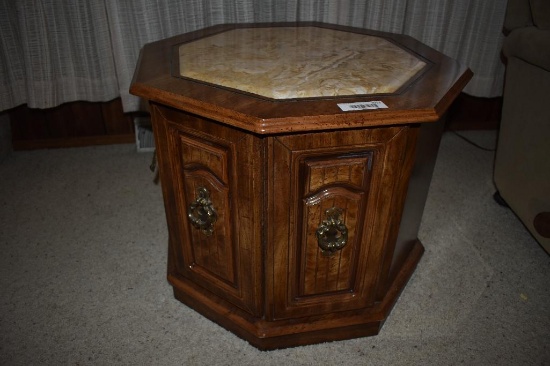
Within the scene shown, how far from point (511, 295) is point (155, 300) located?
1.24 m

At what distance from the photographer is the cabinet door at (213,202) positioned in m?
1.10

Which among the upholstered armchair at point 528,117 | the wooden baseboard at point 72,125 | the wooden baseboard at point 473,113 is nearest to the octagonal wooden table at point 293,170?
the upholstered armchair at point 528,117

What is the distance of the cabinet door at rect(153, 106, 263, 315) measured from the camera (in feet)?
3.61

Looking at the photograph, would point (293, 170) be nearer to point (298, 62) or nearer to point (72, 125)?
point (298, 62)

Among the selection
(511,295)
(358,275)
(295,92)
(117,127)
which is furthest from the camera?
(117,127)

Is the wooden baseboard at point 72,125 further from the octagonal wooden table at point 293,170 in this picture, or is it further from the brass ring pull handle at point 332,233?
the brass ring pull handle at point 332,233

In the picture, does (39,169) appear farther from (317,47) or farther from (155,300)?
(317,47)

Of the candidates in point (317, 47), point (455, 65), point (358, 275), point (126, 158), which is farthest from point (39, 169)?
point (455, 65)

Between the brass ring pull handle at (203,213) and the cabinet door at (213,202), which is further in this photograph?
the brass ring pull handle at (203,213)

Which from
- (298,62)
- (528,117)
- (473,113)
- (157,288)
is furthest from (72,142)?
(473,113)

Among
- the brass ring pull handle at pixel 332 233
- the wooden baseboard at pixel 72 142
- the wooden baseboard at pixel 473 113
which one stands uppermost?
the brass ring pull handle at pixel 332 233

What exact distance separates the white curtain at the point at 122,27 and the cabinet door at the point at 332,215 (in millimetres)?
1201

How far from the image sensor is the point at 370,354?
1345mm

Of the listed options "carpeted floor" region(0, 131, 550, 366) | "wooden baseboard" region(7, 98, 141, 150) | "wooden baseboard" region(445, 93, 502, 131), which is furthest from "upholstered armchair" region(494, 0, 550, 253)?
"wooden baseboard" region(7, 98, 141, 150)
